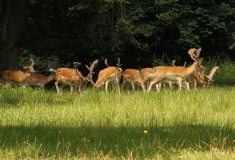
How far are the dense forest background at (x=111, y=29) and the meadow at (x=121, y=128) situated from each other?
20.9 feet

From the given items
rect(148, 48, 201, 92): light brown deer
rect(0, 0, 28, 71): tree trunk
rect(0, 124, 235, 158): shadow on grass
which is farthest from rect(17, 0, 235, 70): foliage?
rect(0, 124, 235, 158): shadow on grass

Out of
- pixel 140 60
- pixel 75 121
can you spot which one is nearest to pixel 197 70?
pixel 140 60

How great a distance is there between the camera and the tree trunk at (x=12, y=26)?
18.4 m

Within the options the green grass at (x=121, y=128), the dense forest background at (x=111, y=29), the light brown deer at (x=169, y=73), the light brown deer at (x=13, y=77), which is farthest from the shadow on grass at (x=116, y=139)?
the dense forest background at (x=111, y=29)

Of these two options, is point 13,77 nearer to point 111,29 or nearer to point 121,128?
point 111,29

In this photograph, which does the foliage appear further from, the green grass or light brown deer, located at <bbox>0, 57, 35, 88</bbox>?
the green grass

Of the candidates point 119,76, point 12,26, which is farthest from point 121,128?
point 12,26

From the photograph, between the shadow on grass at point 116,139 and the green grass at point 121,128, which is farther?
the shadow on grass at point 116,139

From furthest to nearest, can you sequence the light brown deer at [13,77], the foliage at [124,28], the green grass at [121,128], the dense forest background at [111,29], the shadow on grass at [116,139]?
the foliage at [124,28], the dense forest background at [111,29], the light brown deer at [13,77], the shadow on grass at [116,139], the green grass at [121,128]

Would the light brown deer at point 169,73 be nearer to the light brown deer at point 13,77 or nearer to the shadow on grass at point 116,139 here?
the light brown deer at point 13,77

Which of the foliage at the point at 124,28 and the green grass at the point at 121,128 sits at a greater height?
the foliage at the point at 124,28

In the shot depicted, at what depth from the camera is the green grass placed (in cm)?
619

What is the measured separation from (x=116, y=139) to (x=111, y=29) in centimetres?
1322

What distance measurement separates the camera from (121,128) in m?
7.95
